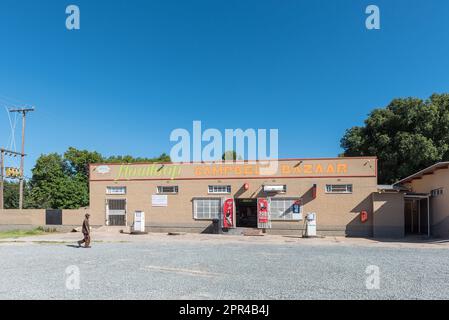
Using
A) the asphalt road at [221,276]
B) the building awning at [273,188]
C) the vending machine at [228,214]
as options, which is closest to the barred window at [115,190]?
the vending machine at [228,214]

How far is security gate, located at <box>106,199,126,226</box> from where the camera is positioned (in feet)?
91.4

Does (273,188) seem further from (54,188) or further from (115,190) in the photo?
(54,188)

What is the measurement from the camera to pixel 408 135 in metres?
33.8

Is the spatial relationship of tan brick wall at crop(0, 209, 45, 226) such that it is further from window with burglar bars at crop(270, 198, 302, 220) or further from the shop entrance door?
window with burglar bars at crop(270, 198, 302, 220)

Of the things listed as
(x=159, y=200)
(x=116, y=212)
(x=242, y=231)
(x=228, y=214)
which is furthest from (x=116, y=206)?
(x=242, y=231)

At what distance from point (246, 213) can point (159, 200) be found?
5906 millimetres

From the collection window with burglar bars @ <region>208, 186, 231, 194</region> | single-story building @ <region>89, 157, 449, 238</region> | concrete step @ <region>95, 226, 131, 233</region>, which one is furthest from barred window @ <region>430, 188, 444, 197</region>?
concrete step @ <region>95, 226, 131, 233</region>

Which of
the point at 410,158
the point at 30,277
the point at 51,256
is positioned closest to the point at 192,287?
the point at 30,277

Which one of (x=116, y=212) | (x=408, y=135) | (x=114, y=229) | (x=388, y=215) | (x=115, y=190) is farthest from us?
(x=408, y=135)

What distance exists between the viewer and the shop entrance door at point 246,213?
27.2 meters

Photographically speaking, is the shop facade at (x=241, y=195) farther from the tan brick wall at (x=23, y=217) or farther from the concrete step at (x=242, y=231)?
the tan brick wall at (x=23, y=217)

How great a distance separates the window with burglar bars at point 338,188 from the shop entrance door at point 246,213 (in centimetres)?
488

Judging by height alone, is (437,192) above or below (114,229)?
above

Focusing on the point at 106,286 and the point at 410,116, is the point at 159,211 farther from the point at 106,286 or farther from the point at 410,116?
the point at 410,116
